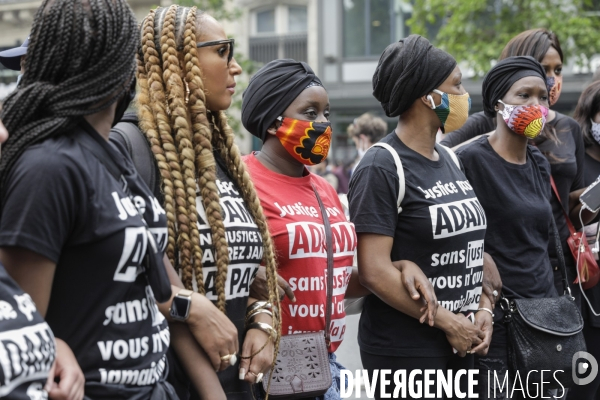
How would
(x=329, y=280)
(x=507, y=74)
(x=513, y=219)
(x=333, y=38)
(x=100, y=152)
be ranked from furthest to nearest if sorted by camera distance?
(x=333, y=38)
(x=507, y=74)
(x=513, y=219)
(x=329, y=280)
(x=100, y=152)

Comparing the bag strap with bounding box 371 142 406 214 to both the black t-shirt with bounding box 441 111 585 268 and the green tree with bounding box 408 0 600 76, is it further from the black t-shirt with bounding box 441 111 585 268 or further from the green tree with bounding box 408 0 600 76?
the green tree with bounding box 408 0 600 76

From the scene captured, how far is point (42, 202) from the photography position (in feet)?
6.86

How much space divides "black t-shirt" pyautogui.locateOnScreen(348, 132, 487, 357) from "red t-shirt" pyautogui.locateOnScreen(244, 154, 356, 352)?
9.3 inches

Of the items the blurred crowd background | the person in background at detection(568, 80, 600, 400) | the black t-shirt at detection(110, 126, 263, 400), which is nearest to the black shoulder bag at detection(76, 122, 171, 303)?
the black t-shirt at detection(110, 126, 263, 400)

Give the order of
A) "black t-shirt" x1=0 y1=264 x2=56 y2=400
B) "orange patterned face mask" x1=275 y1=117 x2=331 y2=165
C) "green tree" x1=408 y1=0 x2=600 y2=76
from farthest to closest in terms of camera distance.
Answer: "green tree" x1=408 y1=0 x2=600 y2=76 → "orange patterned face mask" x1=275 y1=117 x2=331 y2=165 → "black t-shirt" x1=0 y1=264 x2=56 y2=400

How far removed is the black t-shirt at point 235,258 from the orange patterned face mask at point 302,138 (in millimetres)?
596

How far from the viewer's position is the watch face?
2594 mm

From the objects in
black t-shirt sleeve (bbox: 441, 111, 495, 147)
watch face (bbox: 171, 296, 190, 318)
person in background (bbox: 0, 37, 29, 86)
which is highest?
person in background (bbox: 0, 37, 29, 86)

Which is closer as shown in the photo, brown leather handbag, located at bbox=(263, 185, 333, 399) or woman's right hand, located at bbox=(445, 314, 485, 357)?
brown leather handbag, located at bbox=(263, 185, 333, 399)

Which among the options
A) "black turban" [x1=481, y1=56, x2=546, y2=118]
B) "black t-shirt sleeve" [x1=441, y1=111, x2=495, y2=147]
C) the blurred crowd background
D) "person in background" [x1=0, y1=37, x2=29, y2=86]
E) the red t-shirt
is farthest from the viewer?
the blurred crowd background

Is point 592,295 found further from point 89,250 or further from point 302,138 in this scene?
point 89,250

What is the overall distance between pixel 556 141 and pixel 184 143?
9.37 feet

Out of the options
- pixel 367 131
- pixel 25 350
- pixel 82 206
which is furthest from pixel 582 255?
pixel 367 131

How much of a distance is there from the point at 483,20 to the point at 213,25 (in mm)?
16504
